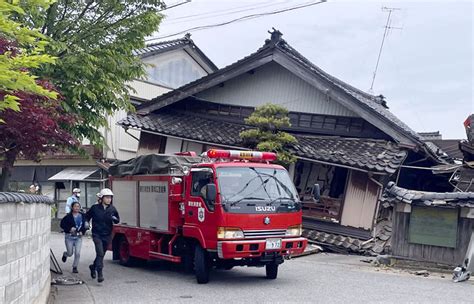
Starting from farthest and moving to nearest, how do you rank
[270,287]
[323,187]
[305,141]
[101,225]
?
[305,141]
[323,187]
[101,225]
[270,287]

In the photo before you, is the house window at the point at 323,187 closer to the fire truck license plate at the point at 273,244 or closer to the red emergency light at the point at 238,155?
the red emergency light at the point at 238,155

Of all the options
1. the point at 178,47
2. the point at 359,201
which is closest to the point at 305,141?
the point at 359,201

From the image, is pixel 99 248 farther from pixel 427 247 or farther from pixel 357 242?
pixel 357 242

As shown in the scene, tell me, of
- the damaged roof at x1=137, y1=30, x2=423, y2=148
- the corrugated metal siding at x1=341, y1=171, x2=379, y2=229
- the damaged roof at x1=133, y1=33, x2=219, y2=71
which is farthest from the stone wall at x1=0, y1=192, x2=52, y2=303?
the damaged roof at x1=133, y1=33, x2=219, y2=71

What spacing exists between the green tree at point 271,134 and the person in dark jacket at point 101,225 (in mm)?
6387

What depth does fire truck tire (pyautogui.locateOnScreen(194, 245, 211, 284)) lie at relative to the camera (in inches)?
469

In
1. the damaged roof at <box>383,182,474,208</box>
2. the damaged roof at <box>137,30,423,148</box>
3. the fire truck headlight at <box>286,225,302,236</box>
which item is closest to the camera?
the fire truck headlight at <box>286,225,302,236</box>

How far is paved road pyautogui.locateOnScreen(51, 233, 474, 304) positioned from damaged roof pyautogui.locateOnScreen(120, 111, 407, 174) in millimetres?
3742

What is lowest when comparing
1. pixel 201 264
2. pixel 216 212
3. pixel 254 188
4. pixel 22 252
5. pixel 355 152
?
pixel 201 264

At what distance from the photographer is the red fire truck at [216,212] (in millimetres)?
11500

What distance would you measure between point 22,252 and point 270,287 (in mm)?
5677

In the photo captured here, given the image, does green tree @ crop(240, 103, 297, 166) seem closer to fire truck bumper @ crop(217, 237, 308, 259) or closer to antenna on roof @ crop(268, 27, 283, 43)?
antenna on roof @ crop(268, 27, 283, 43)

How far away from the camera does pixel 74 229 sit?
13.6 m

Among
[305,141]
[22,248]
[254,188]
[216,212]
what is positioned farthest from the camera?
[305,141]
